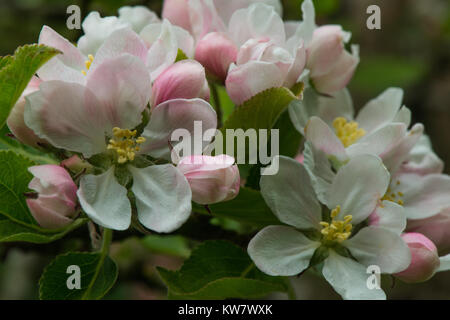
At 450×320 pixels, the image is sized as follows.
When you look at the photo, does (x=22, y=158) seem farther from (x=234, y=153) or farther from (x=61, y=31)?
(x=61, y=31)

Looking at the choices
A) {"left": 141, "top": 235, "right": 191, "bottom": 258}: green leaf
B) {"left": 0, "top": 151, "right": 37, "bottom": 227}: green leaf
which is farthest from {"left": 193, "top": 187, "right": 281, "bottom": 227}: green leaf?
{"left": 141, "top": 235, "right": 191, "bottom": 258}: green leaf

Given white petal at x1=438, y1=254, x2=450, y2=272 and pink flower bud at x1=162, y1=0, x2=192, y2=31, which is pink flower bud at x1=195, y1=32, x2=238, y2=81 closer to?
pink flower bud at x1=162, y1=0, x2=192, y2=31

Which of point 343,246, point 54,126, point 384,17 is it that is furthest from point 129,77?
point 384,17

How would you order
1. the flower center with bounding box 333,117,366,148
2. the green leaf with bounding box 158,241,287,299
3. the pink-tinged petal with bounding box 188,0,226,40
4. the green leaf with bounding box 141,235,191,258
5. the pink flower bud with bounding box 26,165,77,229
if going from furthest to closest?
the green leaf with bounding box 141,235,191,258, the flower center with bounding box 333,117,366,148, the pink-tinged petal with bounding box 188,0,226,40, the green leaf with bounding box 158,241,287,299, the pink flower bud with bounding box 26,165,77,229

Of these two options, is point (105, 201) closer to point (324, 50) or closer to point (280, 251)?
point (280, 251)

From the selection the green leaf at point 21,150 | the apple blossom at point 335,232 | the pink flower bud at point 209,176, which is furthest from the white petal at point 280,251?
the green leaf at point 21,150

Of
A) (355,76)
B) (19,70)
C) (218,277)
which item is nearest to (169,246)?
(218,277)

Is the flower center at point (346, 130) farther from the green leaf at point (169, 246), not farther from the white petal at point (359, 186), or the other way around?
the green leaf at point (169, 246)
